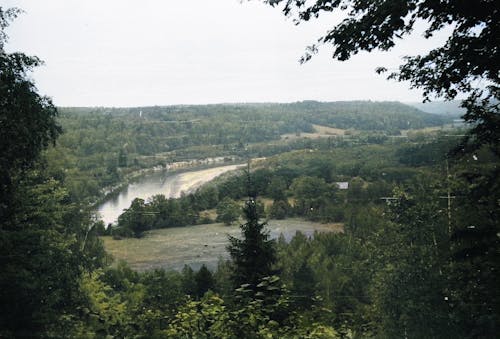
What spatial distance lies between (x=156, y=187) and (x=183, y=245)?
35612mm

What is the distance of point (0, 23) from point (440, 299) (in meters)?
19.5

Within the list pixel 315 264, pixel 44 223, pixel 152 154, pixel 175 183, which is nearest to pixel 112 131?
pixel 152 154

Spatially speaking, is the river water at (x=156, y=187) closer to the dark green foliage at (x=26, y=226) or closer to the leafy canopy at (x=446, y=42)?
the dark green foliage at (x=26, y=226)

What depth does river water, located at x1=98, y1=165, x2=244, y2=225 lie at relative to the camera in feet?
260

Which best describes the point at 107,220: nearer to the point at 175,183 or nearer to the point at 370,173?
the point at 175,183

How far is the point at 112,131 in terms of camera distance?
5177 inches

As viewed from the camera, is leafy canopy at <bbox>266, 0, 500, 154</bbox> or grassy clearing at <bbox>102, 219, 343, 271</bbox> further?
grassy clearing at <bbox>102, 219, 343, 271</bbox>

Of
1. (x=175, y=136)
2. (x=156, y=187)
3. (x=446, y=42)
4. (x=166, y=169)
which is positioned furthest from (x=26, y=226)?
(x=175, y=136)

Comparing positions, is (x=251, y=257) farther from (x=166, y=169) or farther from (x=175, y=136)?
(x=175, y=136)

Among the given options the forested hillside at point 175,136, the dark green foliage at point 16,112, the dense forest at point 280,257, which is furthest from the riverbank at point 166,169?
the dark green foliage at point 16,112

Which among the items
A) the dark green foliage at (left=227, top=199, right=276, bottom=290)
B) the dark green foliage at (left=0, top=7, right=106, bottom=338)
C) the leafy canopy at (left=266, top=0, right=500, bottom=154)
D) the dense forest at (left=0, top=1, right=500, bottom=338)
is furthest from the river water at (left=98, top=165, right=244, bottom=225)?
the leafy canopy at (left=266, top=0, right=500, bottom=154)

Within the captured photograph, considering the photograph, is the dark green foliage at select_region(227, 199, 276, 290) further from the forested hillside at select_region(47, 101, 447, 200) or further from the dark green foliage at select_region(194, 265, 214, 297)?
the forested hillside at select_region(47, 101, 447, 200)

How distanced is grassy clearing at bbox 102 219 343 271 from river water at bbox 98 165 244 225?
7.73 meters

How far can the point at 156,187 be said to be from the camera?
323 feet
